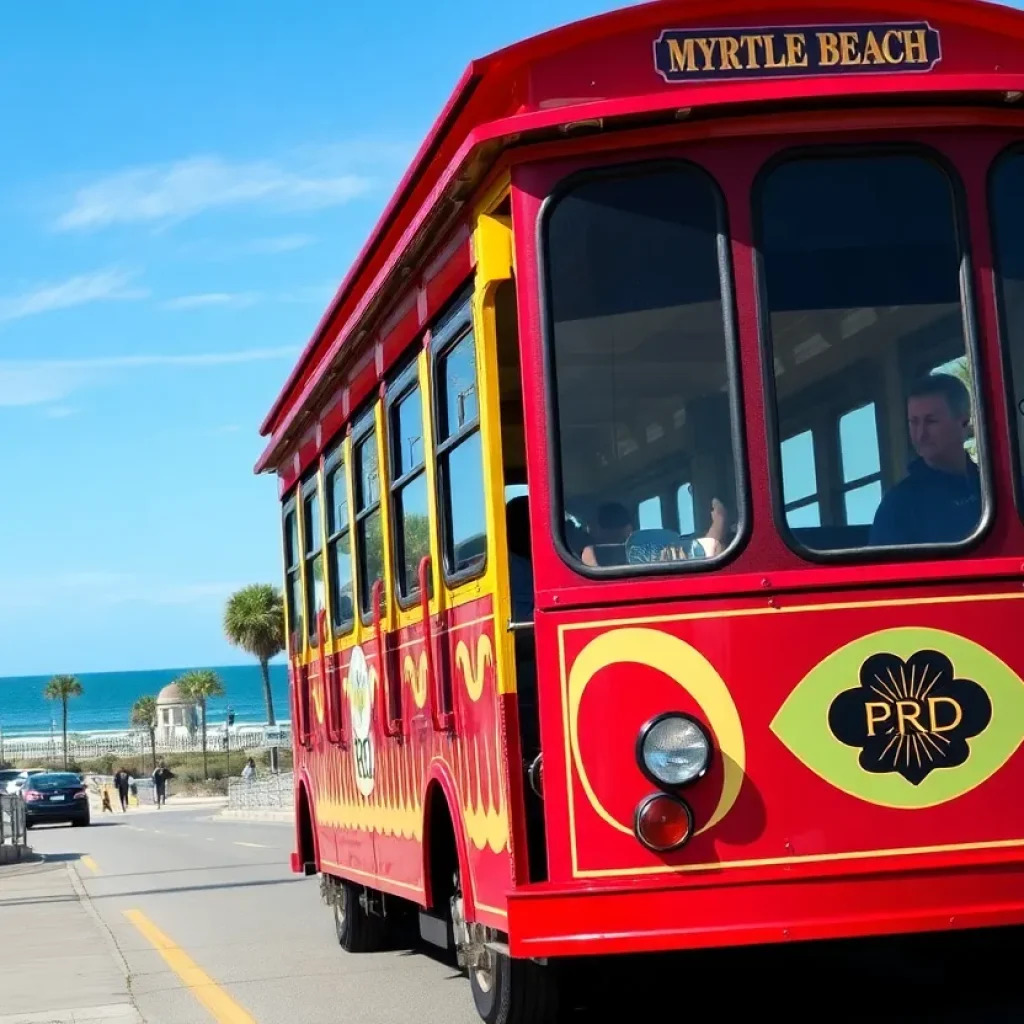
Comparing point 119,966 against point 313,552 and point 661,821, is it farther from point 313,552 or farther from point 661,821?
point 661,821

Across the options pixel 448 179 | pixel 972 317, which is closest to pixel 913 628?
pixel 972 317

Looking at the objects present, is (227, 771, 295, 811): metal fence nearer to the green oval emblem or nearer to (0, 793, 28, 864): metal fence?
(0, 793, 28, 864): metal fence

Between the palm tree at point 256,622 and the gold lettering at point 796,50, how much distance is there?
263 feet

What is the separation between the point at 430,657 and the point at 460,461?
99 cm

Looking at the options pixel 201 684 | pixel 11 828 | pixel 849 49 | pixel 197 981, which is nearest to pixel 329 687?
pixel 197 981

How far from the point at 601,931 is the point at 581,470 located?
4.88 feet

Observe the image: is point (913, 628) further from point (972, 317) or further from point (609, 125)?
point (609, 125)

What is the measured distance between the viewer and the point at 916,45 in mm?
6508

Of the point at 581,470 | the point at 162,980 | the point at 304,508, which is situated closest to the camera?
the point at 581,470

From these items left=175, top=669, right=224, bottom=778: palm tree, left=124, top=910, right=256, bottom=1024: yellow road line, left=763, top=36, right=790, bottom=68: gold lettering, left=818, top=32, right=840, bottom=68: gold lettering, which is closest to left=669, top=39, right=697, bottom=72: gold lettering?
left=763, top=36, right=790, bottom=68: gold lettering

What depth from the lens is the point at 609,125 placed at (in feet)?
21.3

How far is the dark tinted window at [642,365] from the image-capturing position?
6488 mm

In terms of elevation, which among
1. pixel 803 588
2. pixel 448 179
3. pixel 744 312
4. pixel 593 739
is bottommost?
pixel 593 739

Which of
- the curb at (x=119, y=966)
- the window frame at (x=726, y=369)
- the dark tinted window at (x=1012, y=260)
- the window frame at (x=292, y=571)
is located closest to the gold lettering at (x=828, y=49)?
the window frame at (x=726, y=369)
